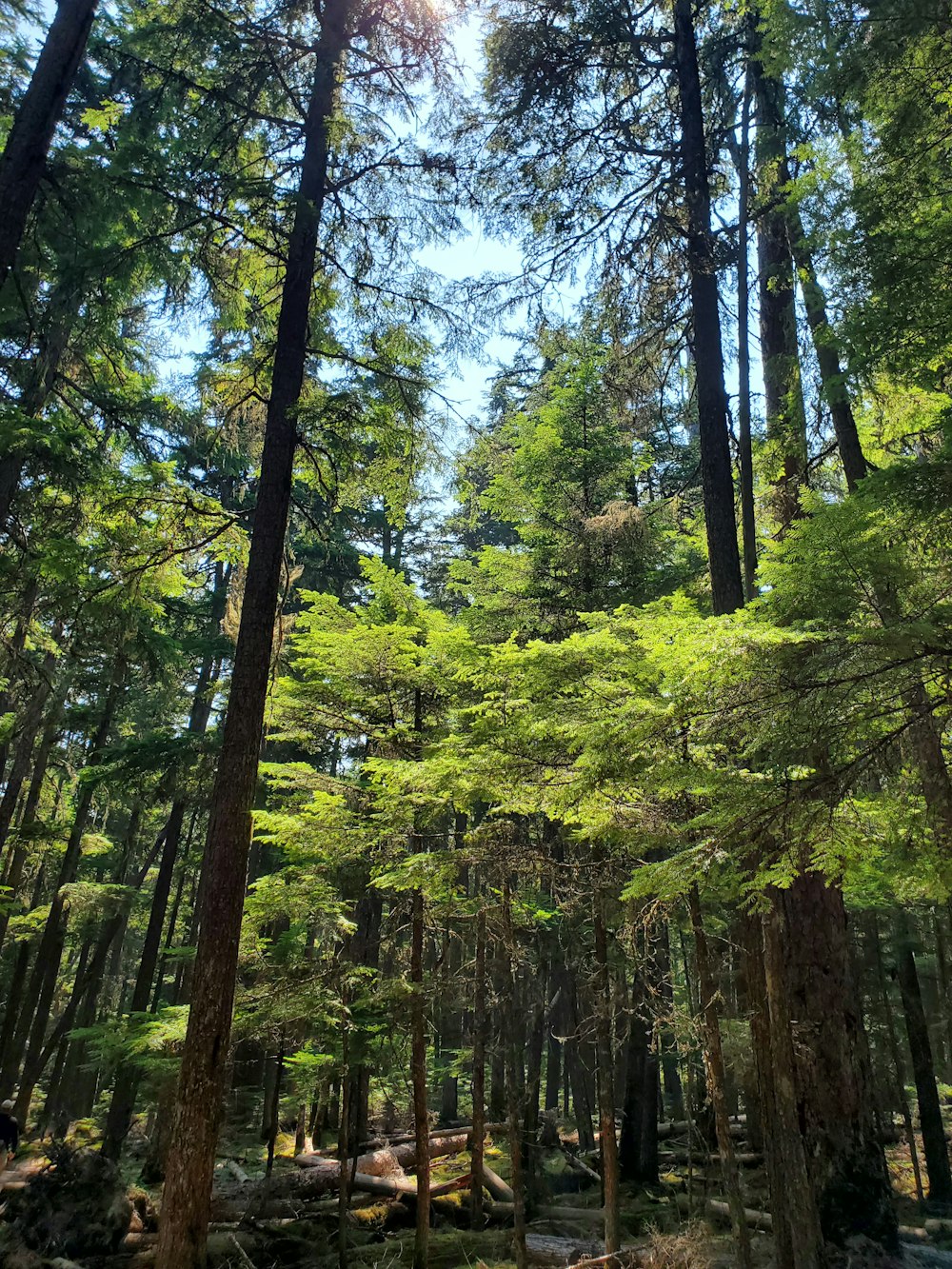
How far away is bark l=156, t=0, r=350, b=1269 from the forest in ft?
0.14

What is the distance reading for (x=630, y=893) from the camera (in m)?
5.44

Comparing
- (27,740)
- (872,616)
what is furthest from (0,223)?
(27,740)

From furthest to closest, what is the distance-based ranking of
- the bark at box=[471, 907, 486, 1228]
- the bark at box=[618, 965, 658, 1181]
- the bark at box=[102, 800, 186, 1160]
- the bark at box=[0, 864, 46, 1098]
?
the bark at box=[0, 864, 46, 1098]
the bark at box=[102, 800, 186, 1160]
the bark at box=[618, 965, 658, 1181]
the bark at box=[471, 907, 486, 1228]

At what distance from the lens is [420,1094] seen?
352 inches

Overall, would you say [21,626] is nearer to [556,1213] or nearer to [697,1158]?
[556,1213]

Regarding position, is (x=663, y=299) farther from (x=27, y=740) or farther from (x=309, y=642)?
(x=27, y=740)

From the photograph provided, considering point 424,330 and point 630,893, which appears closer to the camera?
point 630,893

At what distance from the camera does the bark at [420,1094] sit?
8.61 meters

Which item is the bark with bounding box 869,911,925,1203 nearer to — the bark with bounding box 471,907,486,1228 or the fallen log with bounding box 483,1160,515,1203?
the fallen log with bounding box 483,1160,515,1203

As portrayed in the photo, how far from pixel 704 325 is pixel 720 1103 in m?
8.89

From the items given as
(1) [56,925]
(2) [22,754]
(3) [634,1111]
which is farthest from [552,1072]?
(2) [22,754]

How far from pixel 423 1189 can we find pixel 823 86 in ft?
41.4

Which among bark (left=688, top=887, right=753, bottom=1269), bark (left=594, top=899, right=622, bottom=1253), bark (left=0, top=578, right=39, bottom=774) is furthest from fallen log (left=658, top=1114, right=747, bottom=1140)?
bark (left=0, top=578, right=39, bottom=774)

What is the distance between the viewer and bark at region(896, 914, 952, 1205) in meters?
14.7
